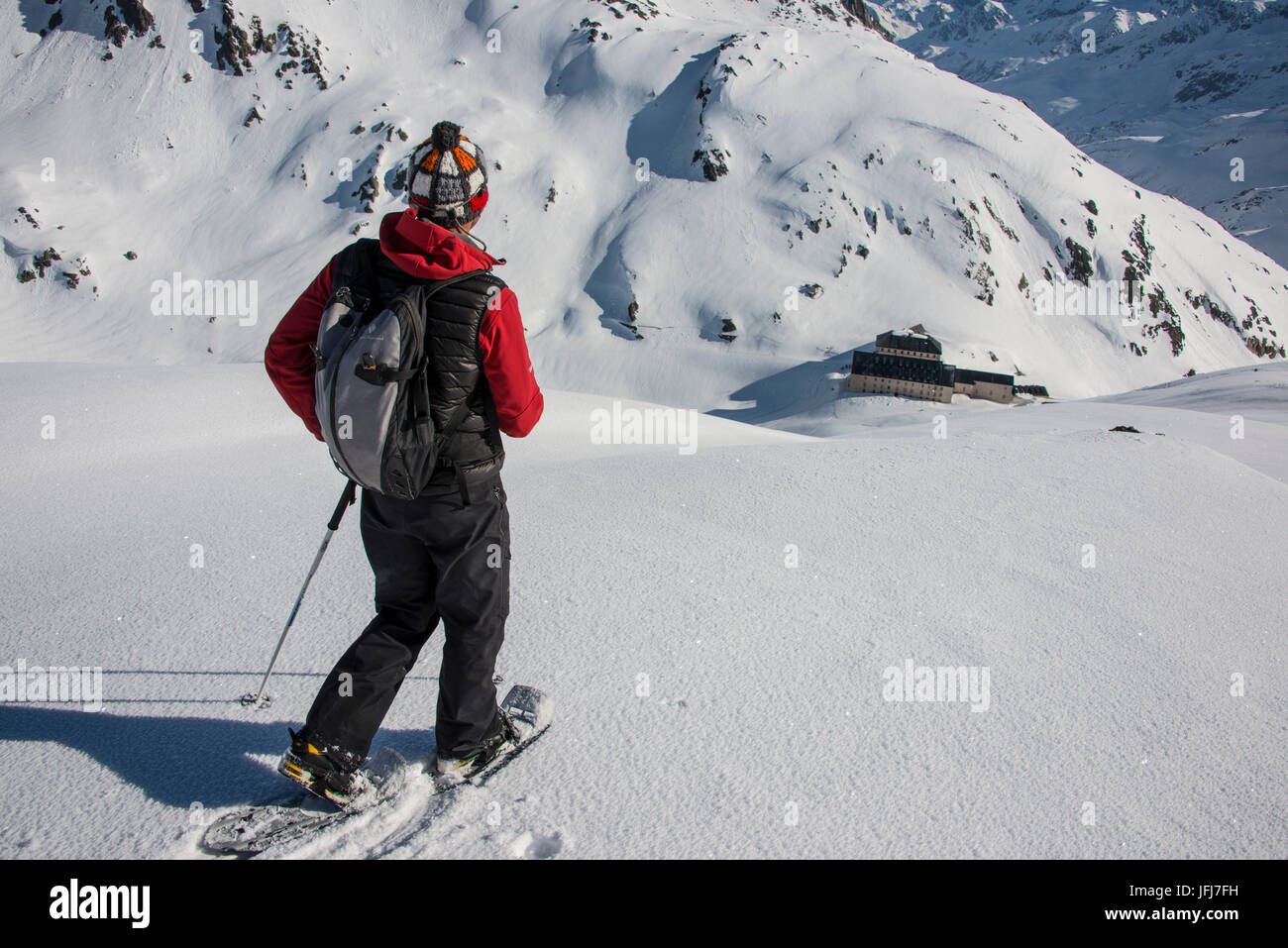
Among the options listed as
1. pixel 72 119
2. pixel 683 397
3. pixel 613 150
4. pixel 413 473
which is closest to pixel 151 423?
pixel 413 473

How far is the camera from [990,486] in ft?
22.3

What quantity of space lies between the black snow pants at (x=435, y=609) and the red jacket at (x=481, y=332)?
14.1 inches

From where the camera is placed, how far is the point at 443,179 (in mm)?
2734

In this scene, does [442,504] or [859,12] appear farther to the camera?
[859,12]

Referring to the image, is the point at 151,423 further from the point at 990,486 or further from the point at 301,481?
the point at 990,486

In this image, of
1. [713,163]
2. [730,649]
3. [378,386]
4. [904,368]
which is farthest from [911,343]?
[378,386]

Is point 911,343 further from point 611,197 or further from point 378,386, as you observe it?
point 378,386

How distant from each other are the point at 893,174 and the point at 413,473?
78.8 meters

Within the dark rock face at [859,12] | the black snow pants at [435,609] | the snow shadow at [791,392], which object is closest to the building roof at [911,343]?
the snow shadow at [791,392]

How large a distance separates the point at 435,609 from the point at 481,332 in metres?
1.21

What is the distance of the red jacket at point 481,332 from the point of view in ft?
8.55

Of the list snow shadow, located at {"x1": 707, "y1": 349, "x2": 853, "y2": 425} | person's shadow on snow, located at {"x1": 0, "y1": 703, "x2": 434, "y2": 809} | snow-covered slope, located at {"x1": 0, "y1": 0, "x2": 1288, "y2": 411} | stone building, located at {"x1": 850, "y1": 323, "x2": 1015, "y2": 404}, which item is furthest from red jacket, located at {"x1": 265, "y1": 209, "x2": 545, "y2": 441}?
snow-covered slope, located at {"x1": 0, "y1": 0, "x2": 1288, "y2": 411}

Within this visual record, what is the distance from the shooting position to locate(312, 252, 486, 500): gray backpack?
7.90ft

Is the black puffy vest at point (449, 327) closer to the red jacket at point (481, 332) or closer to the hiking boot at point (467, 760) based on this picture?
the red jacket at point (481, 332)
